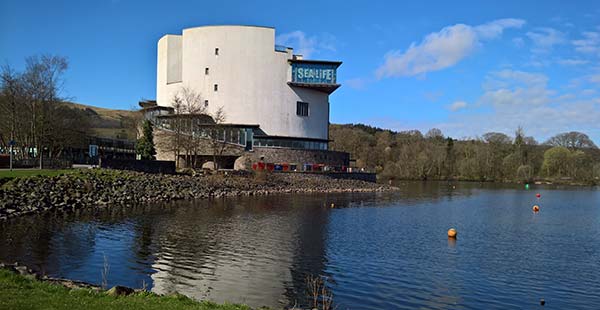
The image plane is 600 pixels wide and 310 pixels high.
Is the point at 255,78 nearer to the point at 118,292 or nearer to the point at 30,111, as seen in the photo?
the point at 30,111

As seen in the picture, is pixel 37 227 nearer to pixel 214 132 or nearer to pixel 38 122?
pixel 38 122

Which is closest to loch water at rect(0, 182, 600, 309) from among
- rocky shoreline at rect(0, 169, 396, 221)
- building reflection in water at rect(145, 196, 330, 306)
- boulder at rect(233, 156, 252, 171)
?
building reflection in water at rect(145, 196, 330, 306)

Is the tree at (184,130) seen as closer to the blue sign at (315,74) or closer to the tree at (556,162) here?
the blue sign at (315,74)

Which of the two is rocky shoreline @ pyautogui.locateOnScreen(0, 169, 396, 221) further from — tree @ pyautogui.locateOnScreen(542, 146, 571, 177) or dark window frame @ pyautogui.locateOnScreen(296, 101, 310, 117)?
tree @ pyautogui.locateOnScreen(542, 146, 571, 177)

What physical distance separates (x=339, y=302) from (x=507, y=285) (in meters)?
6.13

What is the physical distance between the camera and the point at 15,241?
19.6m

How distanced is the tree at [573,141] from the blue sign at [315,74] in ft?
265

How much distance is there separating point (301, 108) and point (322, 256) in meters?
50.0

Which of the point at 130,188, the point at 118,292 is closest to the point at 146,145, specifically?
the point at 130,188

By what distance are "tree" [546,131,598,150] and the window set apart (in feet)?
268

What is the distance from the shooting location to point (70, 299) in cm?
955

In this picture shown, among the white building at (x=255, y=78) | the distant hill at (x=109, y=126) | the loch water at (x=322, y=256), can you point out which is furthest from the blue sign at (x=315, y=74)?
the loch water at (x=322, y=256)

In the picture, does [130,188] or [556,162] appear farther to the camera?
[556,162]

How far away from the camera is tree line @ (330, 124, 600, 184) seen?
106m
